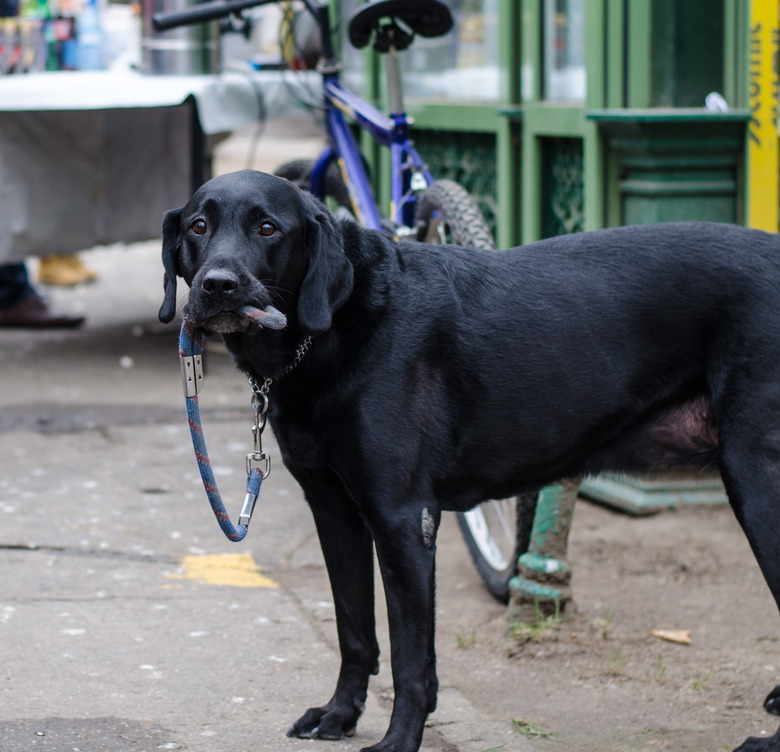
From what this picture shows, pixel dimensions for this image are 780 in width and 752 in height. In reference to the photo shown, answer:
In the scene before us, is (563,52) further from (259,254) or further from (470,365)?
(259,254)

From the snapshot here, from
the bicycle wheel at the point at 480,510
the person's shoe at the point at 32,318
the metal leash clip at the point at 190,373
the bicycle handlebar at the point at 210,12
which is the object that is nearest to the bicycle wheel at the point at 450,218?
the bicycle wheel at the point at 480,510

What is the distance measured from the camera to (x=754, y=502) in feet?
9.18

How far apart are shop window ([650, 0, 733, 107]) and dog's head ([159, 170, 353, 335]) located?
7.13 feet

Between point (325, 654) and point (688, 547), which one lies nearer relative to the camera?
point (325, 654)

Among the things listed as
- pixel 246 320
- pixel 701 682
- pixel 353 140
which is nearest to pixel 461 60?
pixel 353 140

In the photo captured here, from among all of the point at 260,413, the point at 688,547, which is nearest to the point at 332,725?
the point at 260,413

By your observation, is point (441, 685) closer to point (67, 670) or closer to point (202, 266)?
point (67, 670)

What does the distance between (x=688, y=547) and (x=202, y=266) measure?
262 centimetres

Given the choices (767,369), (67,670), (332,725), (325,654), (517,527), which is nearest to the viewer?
(767,369)

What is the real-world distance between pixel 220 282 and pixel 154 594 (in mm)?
1754

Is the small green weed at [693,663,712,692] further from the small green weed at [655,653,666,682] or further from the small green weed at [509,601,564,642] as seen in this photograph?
the small green weed at [509,601,564,642]

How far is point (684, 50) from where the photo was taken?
4.51 m

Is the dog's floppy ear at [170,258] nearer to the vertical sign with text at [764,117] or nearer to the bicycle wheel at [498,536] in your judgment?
the bicycle wheel at [498,536]

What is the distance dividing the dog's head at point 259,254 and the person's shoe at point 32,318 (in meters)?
6.09
